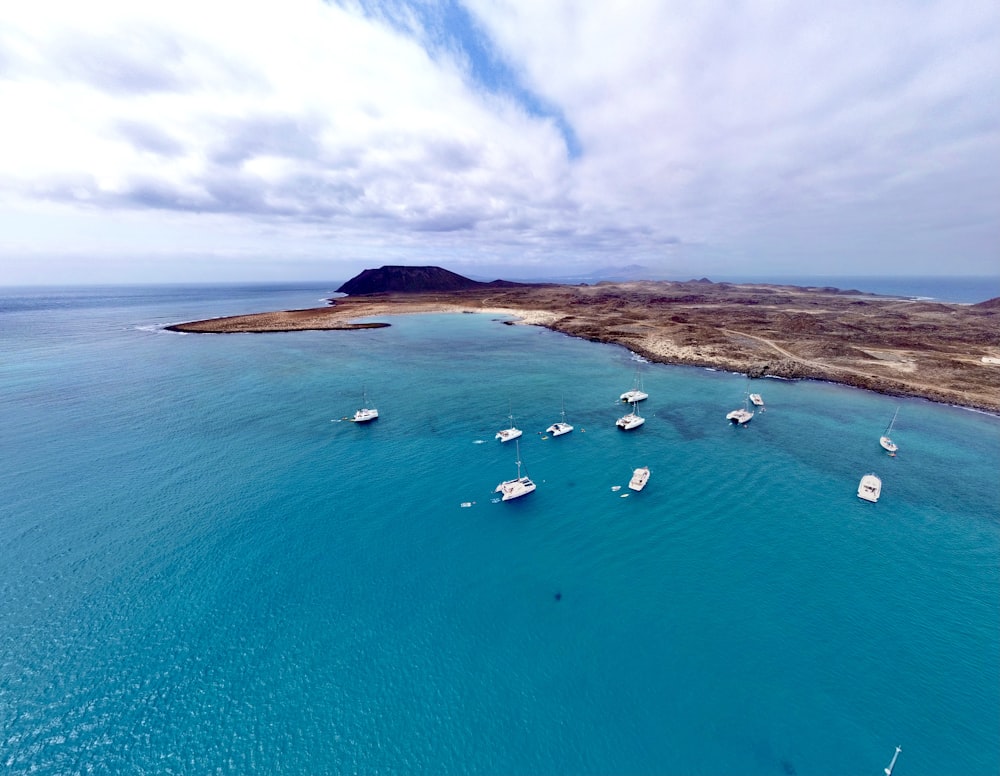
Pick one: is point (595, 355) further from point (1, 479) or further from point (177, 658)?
point (1, 479)

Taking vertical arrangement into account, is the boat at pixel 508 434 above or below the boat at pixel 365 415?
below

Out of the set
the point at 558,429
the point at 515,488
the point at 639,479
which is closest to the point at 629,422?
the point at 558,429

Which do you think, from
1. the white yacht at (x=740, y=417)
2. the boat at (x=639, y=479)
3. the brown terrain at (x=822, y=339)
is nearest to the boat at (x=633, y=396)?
the white yacht at (x=740, y=417)

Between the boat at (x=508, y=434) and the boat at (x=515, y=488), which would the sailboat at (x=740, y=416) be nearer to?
the boat at (x=508, y=434)

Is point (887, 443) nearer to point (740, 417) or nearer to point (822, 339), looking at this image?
point (740, 417)

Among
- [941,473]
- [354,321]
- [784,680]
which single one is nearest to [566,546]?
[784,680]

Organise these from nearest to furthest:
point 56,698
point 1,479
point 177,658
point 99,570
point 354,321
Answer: point 56,698
point 177,658
point 99,570
point 1,479
point 354,321
